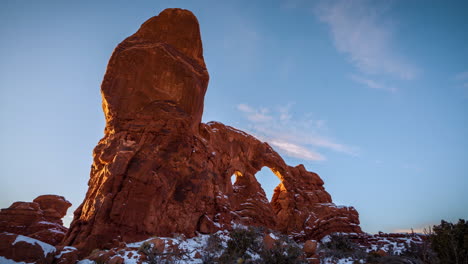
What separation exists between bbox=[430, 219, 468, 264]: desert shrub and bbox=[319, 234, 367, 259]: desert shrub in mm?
5210

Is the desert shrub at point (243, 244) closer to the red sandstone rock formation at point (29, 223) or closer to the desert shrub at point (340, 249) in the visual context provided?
the desert shrub at point (340, 249)

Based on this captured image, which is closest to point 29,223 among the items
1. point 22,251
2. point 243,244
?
point 22,251

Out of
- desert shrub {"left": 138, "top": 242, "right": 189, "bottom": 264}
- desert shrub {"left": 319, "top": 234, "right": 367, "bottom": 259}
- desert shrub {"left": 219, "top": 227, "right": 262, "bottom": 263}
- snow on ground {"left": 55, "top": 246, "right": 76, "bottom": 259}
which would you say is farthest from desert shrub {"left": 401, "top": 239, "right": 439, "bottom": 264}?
snow on ground {"left": 55, "top": 246, "right": 76, "bottom": 259}

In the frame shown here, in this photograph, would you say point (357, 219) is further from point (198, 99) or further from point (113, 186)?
point (113, 186)

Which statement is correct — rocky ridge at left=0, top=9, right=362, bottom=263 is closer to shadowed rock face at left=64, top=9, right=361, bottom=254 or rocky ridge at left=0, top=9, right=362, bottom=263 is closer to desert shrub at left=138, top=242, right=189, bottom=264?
shadowed rock face at left=64, top=9, right=361, bottom=254

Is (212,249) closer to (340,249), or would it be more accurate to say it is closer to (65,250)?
(65,250)

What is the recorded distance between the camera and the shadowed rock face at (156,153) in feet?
49.8

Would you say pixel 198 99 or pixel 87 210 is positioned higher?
pixel 198 99

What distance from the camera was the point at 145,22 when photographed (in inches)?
840

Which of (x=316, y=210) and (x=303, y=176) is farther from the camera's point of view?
(x=303, y=176)

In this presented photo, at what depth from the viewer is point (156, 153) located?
17609 mm

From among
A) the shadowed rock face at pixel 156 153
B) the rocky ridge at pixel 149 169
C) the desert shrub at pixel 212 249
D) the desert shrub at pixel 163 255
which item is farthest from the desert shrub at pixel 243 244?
the shadowed rock face at pixel 156 153

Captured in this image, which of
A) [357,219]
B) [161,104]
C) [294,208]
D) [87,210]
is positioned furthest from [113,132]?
[357,219]

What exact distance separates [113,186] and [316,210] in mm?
22739
